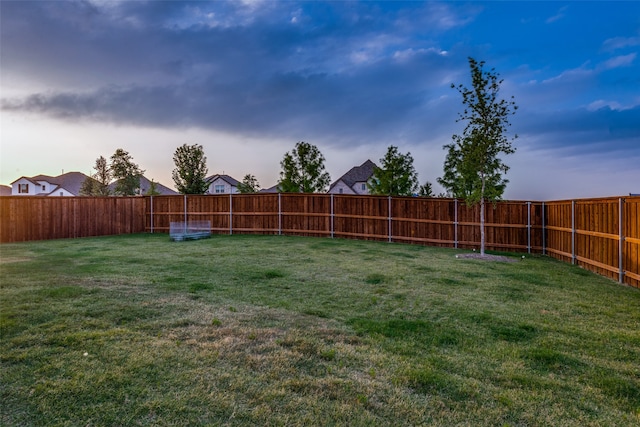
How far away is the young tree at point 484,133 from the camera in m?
10.8

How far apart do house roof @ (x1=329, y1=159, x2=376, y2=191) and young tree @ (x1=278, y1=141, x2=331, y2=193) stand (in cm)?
1239

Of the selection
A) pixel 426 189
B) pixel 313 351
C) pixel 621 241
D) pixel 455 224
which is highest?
pixel 426 189

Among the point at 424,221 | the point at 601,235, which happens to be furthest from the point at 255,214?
the point at 601,235

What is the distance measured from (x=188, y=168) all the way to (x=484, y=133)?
28.9 m

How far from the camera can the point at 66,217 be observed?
15953mm

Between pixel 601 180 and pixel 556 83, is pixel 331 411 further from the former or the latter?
pixel 601 180

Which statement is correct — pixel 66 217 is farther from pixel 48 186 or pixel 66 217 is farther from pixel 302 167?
pixel 48 186

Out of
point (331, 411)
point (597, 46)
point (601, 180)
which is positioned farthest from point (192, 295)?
point (601, 180)

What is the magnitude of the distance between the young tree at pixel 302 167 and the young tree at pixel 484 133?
18.9 meters

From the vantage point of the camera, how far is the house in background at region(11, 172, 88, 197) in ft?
146

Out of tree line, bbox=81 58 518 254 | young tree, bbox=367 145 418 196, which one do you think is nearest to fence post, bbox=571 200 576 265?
tree line, bbox=81 58 518 254

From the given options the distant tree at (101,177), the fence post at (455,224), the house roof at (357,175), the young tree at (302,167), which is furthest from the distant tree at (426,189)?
the distant tree at (101,177)

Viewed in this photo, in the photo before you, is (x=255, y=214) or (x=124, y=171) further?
(x=124, y=171)

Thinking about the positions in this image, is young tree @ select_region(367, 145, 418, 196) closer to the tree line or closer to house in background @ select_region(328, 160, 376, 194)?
the tree line
